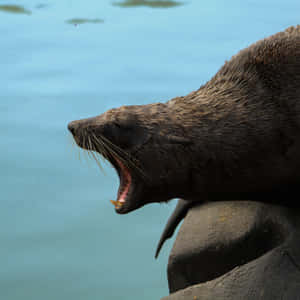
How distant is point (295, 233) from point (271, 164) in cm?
35

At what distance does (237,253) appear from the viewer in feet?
9.65

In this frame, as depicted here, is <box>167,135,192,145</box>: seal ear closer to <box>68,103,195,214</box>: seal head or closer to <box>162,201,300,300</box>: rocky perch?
<box>68,103,195,214</box>: seal head

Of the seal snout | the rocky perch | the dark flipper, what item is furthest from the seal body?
the dark flipper

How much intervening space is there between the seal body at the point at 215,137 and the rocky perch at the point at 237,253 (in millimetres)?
204

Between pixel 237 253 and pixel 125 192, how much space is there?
0.65 meters

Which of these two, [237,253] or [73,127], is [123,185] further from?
[237,253]

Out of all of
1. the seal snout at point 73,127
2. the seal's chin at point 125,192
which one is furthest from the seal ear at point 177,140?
the seal snout at point 73,127

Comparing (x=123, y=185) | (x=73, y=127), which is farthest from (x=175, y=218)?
(x=73, y=127)

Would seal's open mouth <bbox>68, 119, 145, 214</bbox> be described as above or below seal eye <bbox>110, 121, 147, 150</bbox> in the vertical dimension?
below

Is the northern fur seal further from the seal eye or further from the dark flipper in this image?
the dark flipper

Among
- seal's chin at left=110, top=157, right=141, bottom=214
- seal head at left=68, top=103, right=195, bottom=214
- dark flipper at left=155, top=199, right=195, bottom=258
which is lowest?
dark flipper at left=155, top=199, right=195, bottom=258

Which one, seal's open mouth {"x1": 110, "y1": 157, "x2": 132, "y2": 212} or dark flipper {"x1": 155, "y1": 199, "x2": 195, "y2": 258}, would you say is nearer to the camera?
seal's open mouth {"x1": 110, "y1": 157, "x2": 132, "y2": 212}

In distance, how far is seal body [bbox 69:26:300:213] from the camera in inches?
102

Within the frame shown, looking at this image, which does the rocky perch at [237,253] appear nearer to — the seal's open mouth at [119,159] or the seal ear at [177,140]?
the seal's open mouth at [119,159]
